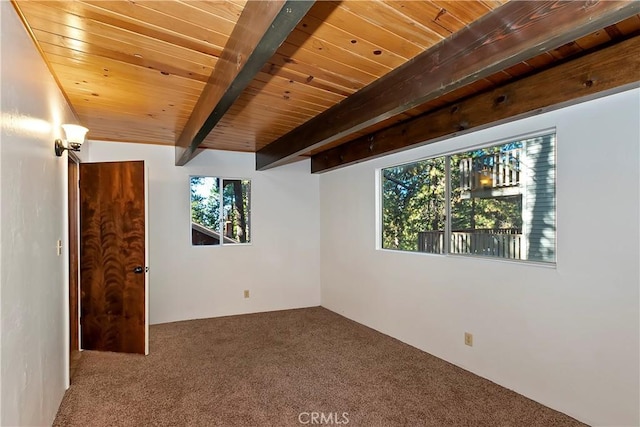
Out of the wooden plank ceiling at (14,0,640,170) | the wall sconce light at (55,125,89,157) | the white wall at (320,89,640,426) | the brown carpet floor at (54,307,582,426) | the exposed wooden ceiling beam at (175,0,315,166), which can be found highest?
the wooden plank ceiling at (14,0,640,170)

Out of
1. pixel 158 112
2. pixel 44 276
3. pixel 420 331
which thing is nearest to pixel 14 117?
pixel 44 276

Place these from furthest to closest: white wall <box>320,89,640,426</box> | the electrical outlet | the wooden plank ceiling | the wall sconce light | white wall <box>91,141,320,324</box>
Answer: white wall <box>91,141,320,324</box> → the electrical outlet → the wall sconce light → white wall <box>320,89,640,426</box> → the wooden plank ceiling

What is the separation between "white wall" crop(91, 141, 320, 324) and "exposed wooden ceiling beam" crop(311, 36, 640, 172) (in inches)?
83.8

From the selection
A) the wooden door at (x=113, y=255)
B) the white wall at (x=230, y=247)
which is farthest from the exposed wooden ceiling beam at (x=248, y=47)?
the white wall at (x=230, y=247)

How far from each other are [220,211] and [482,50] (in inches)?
159

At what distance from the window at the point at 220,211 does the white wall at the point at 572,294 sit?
2.74 m

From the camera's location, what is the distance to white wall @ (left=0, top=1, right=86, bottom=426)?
145 centimetres

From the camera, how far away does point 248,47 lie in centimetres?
159

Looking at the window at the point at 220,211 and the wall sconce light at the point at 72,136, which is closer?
the wall sconce light at the point at 72,136

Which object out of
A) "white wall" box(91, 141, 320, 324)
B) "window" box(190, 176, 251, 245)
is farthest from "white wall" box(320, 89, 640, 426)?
"window" box(190, 176, 251, 245)

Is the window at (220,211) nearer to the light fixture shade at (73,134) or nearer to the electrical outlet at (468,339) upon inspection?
the light fixture shade at (73,134)

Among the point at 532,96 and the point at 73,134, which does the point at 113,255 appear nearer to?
the point at 73,134

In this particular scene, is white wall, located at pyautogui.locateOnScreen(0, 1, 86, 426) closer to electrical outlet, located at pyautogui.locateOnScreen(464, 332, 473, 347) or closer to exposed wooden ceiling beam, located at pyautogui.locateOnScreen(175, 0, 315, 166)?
exposed wooden ceiling beam, located at pyautogui.locateOnScreen(175, 0, 315, 166)

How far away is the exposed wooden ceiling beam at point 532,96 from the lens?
1914 mm
